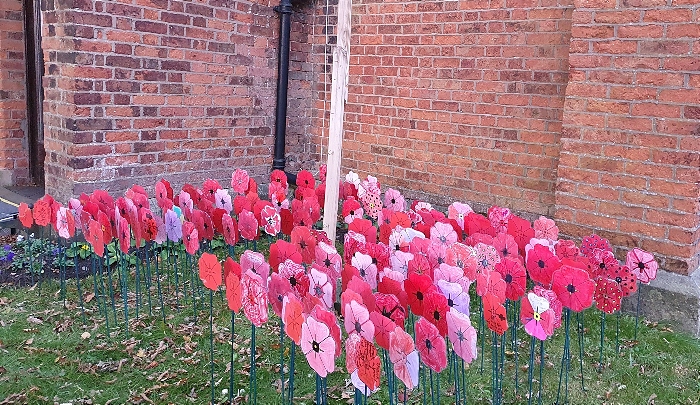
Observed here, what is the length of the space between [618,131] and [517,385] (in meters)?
1.70

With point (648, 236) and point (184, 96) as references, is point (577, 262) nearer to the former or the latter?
point (648, 236)

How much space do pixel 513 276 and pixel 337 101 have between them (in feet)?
4.09

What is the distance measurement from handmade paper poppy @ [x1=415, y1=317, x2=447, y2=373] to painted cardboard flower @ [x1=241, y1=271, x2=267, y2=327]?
57 centimetres

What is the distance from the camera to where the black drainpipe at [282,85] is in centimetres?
532

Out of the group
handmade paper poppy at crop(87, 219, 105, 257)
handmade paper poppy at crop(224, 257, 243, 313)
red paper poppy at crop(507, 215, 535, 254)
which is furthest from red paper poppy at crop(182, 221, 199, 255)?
red paper poppy at crop(507, 215, 535, 254)

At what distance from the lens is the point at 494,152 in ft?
14.7

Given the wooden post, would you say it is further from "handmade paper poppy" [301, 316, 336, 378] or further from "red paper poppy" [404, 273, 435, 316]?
"handmade paper poppy" [301, 316, 336, 378]

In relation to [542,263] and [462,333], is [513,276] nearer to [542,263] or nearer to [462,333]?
[542,263]

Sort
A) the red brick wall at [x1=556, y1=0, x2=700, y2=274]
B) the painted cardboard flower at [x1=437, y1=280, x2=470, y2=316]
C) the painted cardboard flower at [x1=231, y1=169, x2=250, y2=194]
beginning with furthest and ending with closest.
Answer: the painted cardboard flower at [x1=231, y1=169, x2=250, y2=194]
the red brick wall at [x1=556, y1=0, x2=700, y2=274]
the painted cardboard flower at [x1=437, y1=280, x2=470, y2=316]

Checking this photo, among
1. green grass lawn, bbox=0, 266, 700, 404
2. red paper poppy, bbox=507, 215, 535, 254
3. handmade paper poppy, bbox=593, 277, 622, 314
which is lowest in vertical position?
green grass lawn, bbox=0, 266, 700, 404

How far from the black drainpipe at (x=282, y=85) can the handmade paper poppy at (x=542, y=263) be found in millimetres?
3163

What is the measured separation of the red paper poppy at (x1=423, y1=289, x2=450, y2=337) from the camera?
6.79 ft

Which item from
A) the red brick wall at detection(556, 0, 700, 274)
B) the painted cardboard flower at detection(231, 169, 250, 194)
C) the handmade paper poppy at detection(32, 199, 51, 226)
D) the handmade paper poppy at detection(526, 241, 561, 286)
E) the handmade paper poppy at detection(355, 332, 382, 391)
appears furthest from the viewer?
the painted cardboard flower at detection(231, 169, 250, 194)

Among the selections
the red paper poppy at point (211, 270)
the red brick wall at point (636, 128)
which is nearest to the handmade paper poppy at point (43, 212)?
the red paper poppy at point (211, 270)
